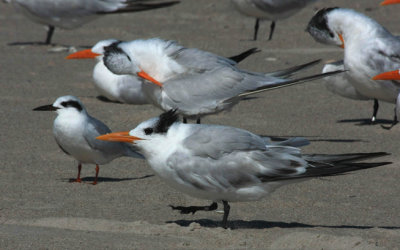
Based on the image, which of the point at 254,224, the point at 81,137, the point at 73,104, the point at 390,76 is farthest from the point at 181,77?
the point at 254,224

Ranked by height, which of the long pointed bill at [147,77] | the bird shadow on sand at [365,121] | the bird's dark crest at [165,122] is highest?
the bird's dark crest at [165,122]

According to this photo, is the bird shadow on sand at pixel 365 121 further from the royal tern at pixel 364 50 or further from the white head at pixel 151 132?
the white head at pixel 151 132

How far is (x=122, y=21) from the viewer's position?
1148cm

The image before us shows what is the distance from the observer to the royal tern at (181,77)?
5969 mm

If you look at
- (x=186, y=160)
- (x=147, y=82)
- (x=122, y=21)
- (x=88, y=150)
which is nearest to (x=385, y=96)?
(x=147, y=82)

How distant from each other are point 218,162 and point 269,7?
6.12m

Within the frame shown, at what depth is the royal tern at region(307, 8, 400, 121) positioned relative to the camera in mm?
6344

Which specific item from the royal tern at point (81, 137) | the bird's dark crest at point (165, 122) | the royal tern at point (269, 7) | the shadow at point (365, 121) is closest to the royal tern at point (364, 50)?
the shadow at point (365, 121)

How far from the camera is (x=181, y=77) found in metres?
6.02

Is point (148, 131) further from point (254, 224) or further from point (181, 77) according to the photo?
point (181, 77)

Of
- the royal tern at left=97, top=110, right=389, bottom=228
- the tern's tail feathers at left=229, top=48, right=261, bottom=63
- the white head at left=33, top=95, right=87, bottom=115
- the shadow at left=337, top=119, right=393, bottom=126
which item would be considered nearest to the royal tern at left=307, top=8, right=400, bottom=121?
the shadow at left=337, top=119, right=393, bottom=126

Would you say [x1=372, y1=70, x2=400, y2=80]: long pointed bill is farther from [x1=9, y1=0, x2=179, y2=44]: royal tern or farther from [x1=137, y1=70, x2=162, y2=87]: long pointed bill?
[x1=9, y1=0, x2=179, y2=44]: royal tern

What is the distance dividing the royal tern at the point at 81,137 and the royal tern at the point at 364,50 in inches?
86.1

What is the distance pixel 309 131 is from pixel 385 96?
66 centimetres
